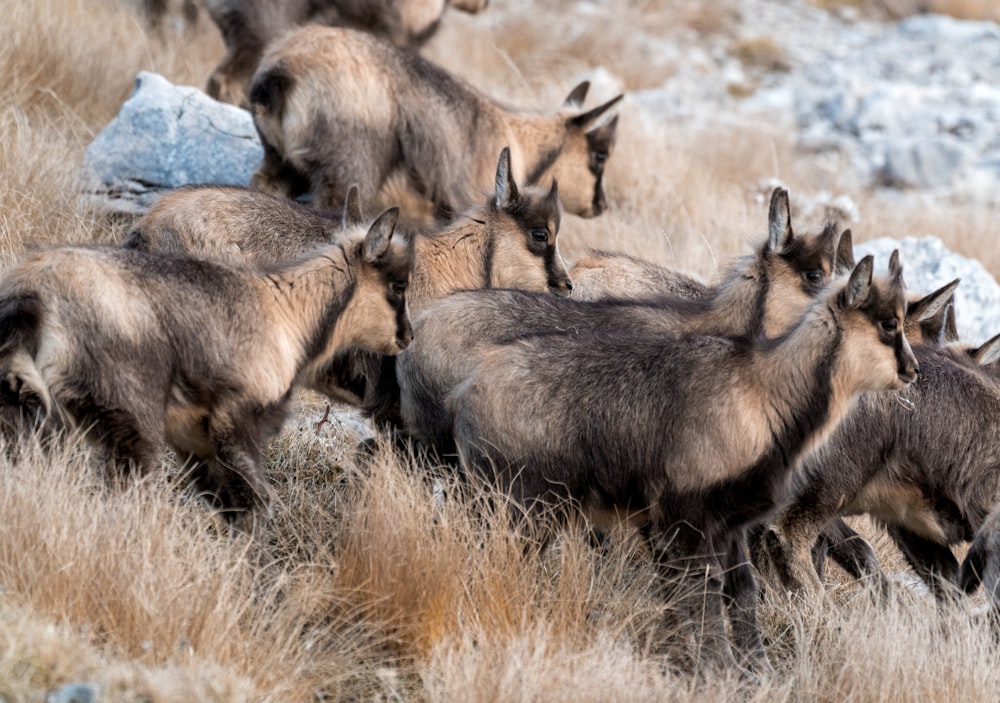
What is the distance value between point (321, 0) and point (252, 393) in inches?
267

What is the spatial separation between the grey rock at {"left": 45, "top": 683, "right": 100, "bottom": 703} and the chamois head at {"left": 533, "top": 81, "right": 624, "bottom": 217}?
A: 7160 millimetres

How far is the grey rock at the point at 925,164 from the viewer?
1669 cm

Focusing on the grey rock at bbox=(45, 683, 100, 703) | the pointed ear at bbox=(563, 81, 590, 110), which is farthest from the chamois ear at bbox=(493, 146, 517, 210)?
the grey rock at bbox=(45, 683, 100, 703)

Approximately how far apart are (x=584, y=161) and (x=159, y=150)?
3.26 meters

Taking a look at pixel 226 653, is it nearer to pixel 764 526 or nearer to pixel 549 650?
pixel 549 650

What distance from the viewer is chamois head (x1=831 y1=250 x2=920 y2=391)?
6.51 meters

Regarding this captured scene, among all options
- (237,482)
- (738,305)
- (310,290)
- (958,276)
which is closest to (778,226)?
(738,305)

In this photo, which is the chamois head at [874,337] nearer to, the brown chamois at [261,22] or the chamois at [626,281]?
the chamois at [626,281]

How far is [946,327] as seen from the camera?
366 inches

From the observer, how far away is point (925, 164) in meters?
16.8

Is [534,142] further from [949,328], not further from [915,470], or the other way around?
[915,470]

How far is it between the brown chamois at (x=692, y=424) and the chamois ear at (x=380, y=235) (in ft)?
2.95

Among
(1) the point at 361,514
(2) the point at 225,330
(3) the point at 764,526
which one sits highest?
(2) the point at 225,330

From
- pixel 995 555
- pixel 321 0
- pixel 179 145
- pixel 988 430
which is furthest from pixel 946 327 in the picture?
pixel 321 0
